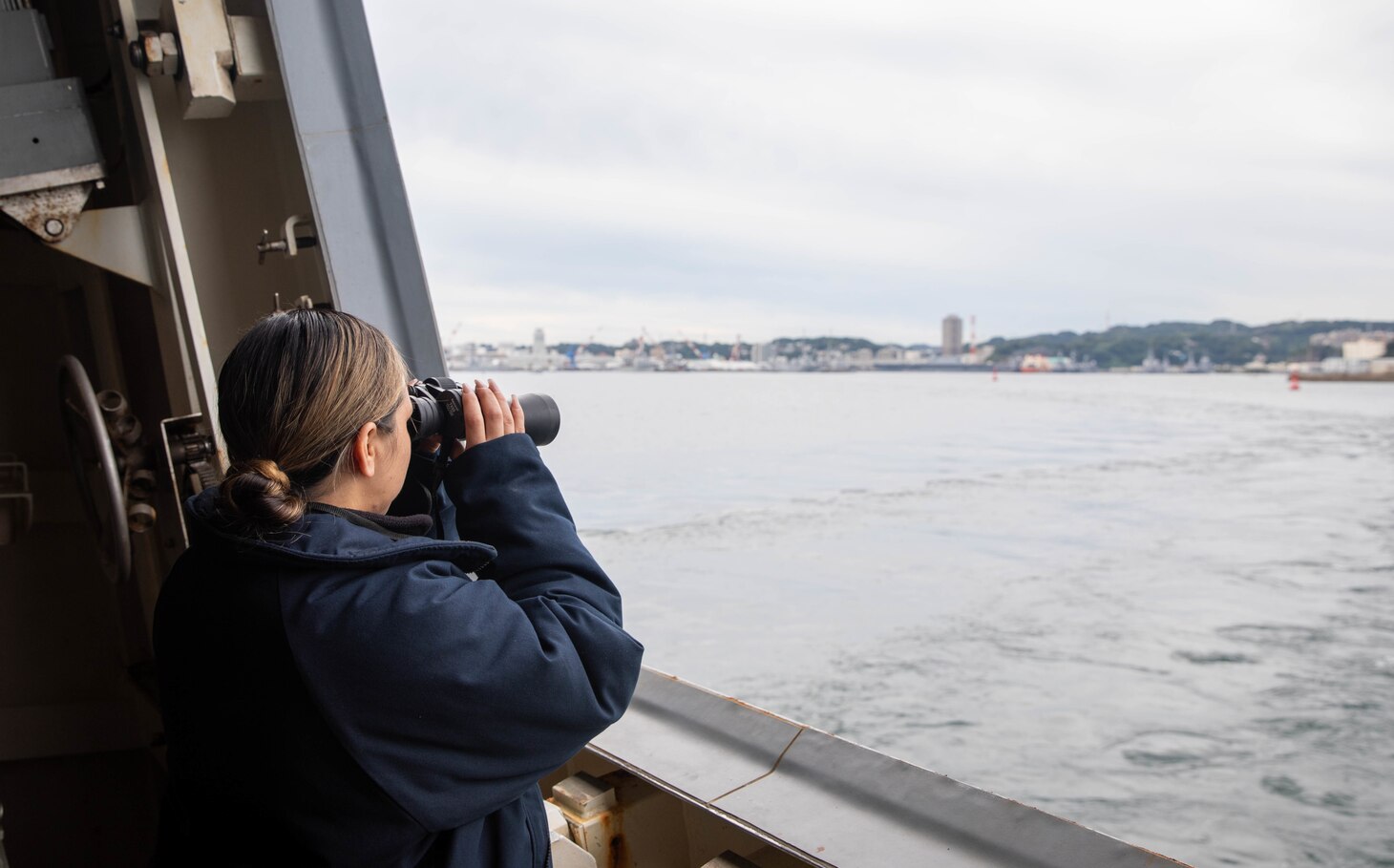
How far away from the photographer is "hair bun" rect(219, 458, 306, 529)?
618mm

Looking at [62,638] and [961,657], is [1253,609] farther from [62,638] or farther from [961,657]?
[62,638]

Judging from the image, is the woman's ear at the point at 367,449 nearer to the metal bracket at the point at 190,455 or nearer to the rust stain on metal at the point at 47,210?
the metal bracket at the point at 190,455

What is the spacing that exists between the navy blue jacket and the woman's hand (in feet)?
0.40

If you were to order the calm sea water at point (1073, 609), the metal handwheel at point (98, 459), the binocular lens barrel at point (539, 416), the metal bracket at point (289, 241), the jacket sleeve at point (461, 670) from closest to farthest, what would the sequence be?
the jacket sleeve at point (461, 670), the binocular lens barrel at point (539, 416), the metal handwheel at point (98, 459), the metal bracket at point (289, 241), the calm sea water at point (1073, 609)

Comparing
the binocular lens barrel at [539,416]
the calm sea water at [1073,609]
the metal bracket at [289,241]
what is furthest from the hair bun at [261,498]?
the calm sea water at [1073,609]

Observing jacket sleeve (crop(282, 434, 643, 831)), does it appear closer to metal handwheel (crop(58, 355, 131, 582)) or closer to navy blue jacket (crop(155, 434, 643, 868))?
navy blue jacket (crop(155, 434, 643, 868))

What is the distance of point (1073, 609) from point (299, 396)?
14.8 meters

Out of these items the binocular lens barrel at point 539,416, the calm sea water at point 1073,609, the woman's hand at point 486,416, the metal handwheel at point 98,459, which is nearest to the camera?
the woman's hand at point 486,416

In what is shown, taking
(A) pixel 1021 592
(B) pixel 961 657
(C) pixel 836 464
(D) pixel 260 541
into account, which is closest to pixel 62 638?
(D) pixel 260 541

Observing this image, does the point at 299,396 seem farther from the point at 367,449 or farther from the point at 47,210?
the point at 47,210

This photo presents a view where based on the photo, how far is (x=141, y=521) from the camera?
1698mm

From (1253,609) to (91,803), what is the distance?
49.1 feet

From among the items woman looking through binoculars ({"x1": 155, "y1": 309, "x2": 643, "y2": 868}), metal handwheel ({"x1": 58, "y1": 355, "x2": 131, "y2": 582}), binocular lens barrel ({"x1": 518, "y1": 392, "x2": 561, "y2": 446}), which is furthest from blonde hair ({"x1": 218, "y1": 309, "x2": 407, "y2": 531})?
metal handwheel ({"x1": 58, "y1": 355, "x2": 131, "y2": 582})

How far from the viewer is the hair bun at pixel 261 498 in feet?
2.03
